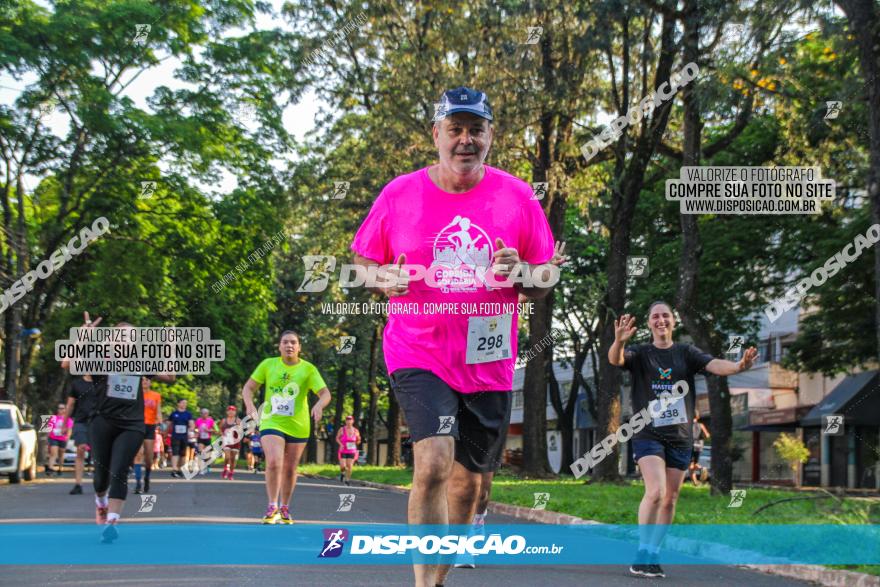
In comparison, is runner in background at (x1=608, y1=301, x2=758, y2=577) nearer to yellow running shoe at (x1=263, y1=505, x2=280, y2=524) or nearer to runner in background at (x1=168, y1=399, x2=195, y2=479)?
yellow running shoe at (x1=263, y1=505, x2=280, y2=524)

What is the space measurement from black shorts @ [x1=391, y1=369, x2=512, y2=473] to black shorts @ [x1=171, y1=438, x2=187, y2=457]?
24323 mm

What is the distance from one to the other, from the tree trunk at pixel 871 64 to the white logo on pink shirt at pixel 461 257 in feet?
26.3

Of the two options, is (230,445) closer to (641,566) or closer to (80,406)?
(80,406)

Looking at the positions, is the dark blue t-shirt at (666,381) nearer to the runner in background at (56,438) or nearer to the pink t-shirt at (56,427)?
the runner in background at (56,438)

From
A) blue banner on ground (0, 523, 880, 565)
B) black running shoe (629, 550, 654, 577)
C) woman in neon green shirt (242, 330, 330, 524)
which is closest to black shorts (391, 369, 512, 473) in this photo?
blue banner on ground (0, 523, 880, 565)

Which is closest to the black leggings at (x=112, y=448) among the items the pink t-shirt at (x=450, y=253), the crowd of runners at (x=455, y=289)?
the crowd of runners at (x=455, y=289)

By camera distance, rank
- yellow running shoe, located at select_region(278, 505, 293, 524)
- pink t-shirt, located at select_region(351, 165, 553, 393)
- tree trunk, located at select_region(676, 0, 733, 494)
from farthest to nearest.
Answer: tree trunk, located at select_region(676, 0, 733, 494), yellow running shoe, located at select_region(278, 505, 293, 524), pink t-shirt, located at select_region(351, 165, 553, 393)

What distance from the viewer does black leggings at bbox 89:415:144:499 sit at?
10766mm

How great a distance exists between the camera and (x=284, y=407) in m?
12.3

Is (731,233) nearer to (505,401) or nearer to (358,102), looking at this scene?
(358,102)

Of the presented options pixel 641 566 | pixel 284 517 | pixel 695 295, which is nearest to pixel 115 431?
pixel 284 517

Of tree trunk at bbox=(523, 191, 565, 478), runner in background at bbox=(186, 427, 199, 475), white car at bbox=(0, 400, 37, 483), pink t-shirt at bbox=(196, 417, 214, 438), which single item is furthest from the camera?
pink t-shirt at bbox=(196, 417, 214, 438)

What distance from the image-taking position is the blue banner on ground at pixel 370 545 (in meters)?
9.32

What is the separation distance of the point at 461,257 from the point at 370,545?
5422 millimetres
